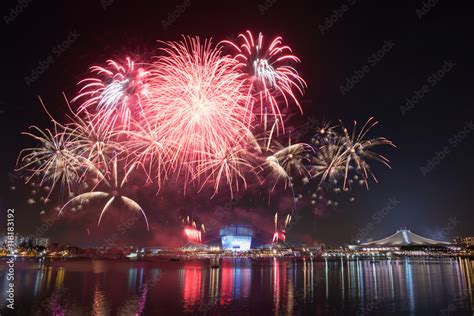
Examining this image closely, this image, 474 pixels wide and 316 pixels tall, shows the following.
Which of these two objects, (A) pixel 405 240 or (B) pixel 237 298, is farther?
(A) pixel 405 240

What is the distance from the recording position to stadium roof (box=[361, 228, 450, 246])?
555ft

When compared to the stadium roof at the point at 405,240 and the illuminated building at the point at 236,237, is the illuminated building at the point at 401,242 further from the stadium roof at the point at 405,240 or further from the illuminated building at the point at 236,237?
the illuminated building at the point at 236,237

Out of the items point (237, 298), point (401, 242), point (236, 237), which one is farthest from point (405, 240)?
point (237, 298)

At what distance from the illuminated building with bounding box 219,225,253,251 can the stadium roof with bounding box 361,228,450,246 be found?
56.3 metres

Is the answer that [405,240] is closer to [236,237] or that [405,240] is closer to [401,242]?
[401,242]

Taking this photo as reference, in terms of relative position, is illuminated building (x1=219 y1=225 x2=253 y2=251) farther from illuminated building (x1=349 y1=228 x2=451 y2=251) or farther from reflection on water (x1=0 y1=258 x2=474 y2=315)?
reflection on water (x1=0 y1=258 x2=474 y2=315)

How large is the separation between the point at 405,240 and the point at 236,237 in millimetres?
76075

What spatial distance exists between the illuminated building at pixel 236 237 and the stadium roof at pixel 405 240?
185 feet

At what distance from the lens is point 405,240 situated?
178 m

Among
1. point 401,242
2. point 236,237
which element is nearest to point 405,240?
point 401,242

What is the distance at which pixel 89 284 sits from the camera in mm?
36656

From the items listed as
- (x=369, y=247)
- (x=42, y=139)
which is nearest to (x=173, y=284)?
(x=42, y=139)

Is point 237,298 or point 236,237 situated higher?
point 236,237

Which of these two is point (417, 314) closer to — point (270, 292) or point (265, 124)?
point (270, 292)
